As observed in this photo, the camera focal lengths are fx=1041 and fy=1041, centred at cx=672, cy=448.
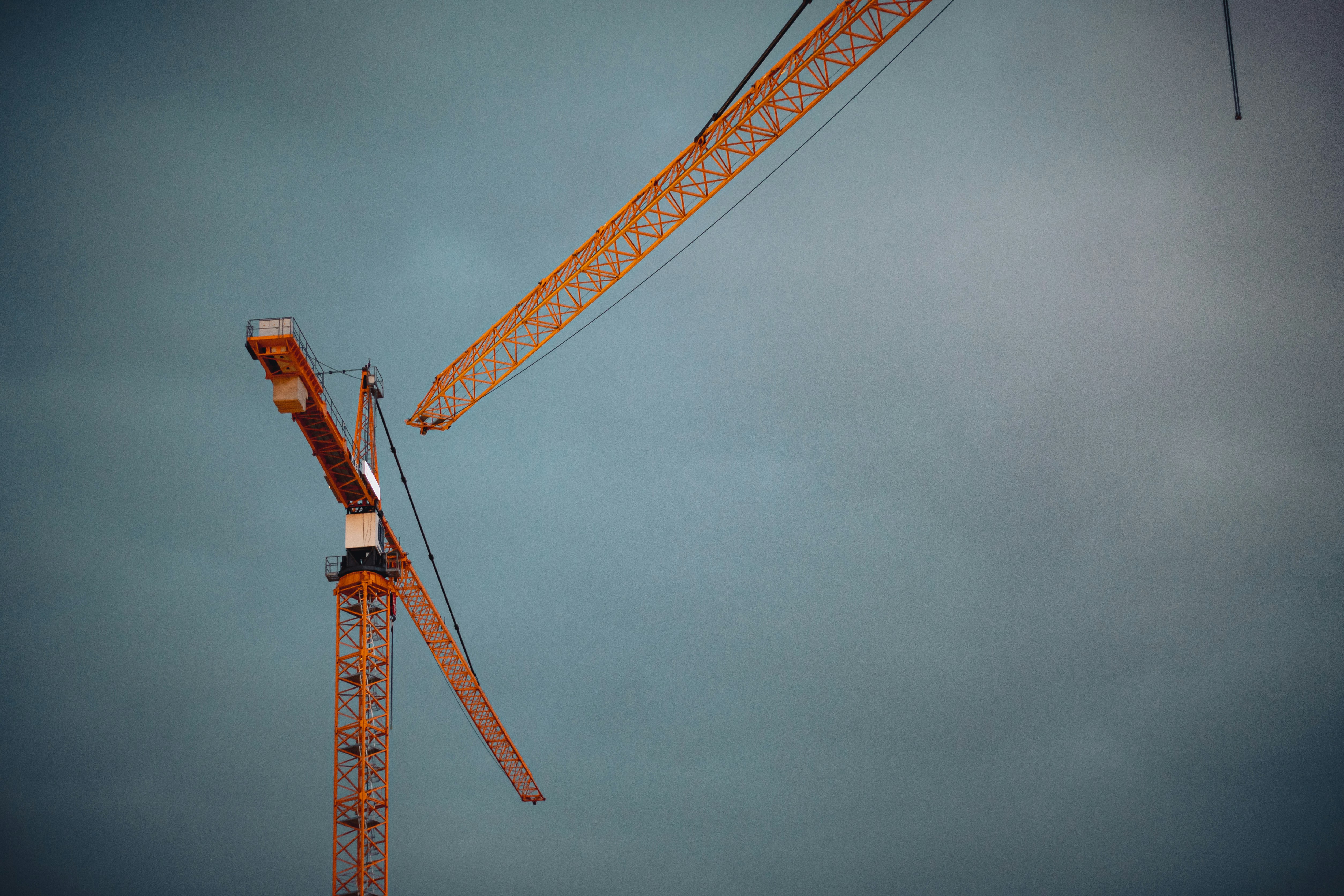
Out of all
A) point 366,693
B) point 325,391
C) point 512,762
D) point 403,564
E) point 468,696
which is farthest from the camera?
point 512,762

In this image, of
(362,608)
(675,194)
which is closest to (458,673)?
(362,608)

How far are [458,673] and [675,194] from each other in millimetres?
36698

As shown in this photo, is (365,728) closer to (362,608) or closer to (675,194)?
(362,608)

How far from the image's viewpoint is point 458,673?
70.4 meters

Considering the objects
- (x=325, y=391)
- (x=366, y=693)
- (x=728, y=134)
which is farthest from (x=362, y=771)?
(x=728, y=134)

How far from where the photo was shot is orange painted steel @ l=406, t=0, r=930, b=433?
46906mm

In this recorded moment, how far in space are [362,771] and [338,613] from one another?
7761 millimetres

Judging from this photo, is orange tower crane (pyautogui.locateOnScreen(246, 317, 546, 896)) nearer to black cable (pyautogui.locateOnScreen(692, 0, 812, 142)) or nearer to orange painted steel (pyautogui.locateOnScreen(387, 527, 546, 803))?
orange painted steel (pyautogui.locateOnScreen(387, 527, 546, 803))

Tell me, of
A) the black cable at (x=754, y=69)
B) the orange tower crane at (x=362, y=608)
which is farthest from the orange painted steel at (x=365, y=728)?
the black cable at (x=754, y=69)

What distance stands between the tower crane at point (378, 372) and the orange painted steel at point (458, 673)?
2.52 meters

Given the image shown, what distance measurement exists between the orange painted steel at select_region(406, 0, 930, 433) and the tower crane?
0.08 m

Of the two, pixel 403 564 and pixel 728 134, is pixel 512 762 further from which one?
pixel 728 134

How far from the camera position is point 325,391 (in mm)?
47062

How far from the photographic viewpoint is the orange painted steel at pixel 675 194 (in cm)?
4691
